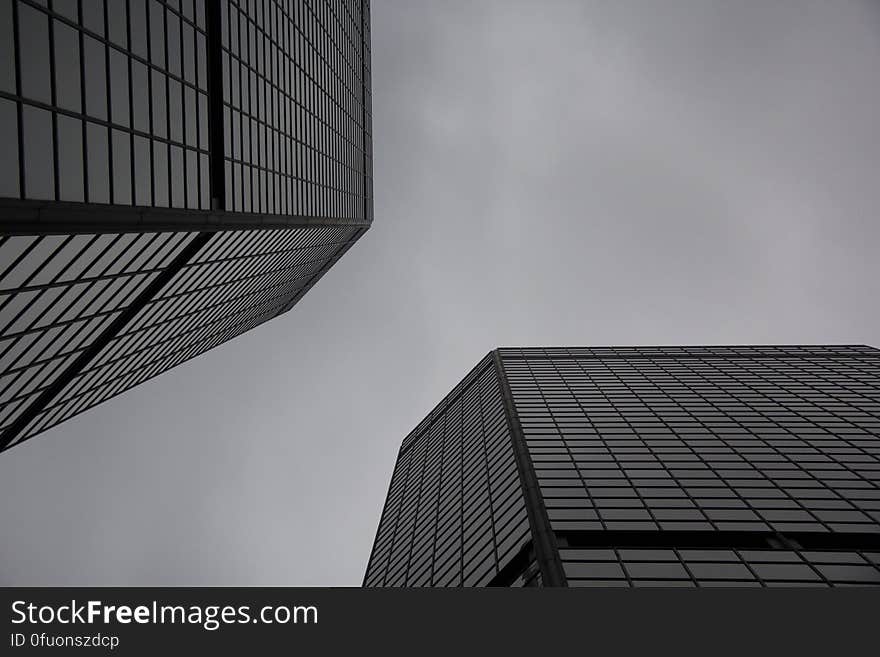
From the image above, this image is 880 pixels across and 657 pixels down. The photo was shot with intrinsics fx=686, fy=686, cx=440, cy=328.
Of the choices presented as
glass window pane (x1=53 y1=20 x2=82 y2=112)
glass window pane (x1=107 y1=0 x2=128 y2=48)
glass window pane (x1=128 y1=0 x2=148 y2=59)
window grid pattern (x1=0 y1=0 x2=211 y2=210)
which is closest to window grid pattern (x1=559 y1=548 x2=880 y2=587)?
window grid pattern (x1=0 y1=0 x2=211 y2=210)

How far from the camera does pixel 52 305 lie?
904 inches

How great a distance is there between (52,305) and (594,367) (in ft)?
178

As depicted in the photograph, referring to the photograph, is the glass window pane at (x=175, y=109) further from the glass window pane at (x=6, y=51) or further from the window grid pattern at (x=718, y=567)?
the window grid pattern at (x=718, y=567)

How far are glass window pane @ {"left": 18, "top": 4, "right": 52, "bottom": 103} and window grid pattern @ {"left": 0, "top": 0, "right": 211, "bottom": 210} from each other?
24mm

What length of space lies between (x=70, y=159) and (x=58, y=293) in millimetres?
6178

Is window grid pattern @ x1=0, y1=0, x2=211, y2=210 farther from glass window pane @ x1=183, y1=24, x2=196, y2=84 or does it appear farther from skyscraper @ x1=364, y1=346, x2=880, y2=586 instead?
skyscraper @ x1=364, y1=346, x2=880, y2=586

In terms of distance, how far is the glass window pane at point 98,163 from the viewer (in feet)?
62.3

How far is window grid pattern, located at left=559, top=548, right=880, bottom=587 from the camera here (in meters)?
28.8

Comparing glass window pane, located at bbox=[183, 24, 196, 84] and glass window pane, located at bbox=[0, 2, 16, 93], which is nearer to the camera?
glass window pane, located at bbox=[0, 2, 16, 93]

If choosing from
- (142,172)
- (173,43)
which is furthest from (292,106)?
(142,172)

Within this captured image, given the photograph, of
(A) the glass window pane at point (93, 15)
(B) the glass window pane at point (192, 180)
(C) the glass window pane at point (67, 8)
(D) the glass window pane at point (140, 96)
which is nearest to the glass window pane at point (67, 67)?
(C) the glass window pane at point (67, 8)

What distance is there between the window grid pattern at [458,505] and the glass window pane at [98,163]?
2249 cm

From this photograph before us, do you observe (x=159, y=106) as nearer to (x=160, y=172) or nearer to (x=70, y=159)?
(x=160, y=172)
